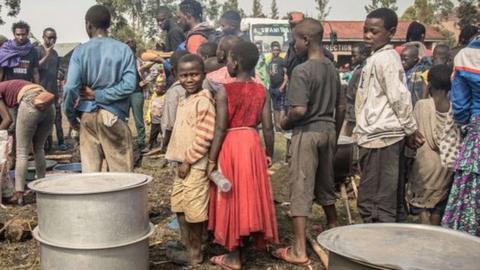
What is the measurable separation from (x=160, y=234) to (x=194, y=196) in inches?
42.8

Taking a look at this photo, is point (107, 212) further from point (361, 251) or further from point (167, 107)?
point (167, 107)

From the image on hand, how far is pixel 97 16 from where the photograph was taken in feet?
15.1

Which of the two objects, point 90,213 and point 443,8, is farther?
point 443,8

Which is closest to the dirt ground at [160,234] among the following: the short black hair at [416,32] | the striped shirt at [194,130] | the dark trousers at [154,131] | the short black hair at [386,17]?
the striped shirt at [194,130]

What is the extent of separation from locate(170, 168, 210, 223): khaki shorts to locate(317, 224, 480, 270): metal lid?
A: 176 centimetres

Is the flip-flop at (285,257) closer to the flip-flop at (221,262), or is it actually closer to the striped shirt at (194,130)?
the flip-flop at (221,262)

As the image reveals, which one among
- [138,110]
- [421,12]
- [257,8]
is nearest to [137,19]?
[257,8]

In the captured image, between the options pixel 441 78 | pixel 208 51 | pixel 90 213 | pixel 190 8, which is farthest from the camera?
pixel 190 8

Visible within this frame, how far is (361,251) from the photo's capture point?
211cm

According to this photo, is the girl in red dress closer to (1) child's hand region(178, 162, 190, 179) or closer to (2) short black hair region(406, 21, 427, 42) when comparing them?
(1) child's hand region(178, 162, 190, 179)

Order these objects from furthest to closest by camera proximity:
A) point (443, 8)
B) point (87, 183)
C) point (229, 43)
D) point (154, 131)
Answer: point (443, 8)
point (154, 131)
point (229, 43)
point (87, 183)

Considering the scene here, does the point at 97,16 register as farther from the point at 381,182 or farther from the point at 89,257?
the point at 381,182

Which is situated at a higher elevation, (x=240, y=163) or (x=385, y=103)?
(x=385, y=103)

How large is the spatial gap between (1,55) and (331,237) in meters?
6.80
